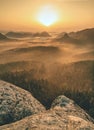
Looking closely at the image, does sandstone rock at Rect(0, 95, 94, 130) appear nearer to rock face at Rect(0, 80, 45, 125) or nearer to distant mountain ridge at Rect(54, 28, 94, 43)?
rock face at Rect(0, 80, 45, 125)

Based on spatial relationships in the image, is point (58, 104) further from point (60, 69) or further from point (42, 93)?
point (60, 69)

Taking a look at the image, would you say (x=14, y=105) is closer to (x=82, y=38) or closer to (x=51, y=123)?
(x=51, y=123)

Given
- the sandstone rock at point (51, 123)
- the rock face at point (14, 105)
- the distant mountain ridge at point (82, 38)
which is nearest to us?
the sandstone rock at point (51, 123)

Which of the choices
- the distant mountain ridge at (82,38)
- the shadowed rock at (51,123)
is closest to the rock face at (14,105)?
the shadowed rock at (51,123)

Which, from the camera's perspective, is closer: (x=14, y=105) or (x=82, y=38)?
(x=14, y=105)

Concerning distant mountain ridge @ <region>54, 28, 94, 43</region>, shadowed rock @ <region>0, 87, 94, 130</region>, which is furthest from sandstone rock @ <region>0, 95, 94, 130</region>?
distant mountain ridge @ <region>54, 28, 94, 43</region>

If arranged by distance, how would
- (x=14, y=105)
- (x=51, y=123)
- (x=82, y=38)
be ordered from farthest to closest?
(x=82, y=38), (x=14, y=105), (x=51, y=123)

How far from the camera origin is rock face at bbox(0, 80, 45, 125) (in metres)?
6.87

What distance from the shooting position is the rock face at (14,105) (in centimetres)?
687

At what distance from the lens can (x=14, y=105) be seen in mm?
7113

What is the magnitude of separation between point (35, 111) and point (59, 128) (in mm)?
1771

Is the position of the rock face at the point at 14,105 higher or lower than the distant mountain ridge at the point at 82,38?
lower

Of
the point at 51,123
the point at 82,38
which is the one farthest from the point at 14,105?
the point at 82,38

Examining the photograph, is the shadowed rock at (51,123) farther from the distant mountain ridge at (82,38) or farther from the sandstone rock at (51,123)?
the distant mountain ridge at (82,38)
